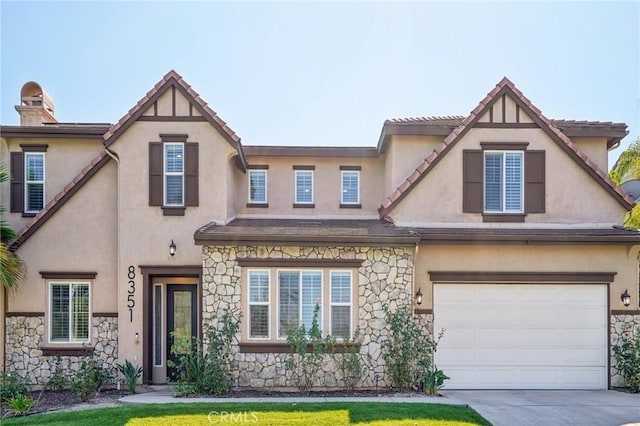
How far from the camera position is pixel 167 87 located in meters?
11.2

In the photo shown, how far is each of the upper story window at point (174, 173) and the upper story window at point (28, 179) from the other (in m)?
4.02

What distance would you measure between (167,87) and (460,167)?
783 cm

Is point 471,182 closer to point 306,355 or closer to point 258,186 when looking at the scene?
point 306,355

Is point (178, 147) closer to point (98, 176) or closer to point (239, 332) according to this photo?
point (98, 176)

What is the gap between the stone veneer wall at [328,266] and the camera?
33.6ft

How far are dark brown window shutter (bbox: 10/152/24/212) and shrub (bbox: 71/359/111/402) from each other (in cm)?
513

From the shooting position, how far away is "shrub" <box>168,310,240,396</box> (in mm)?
9742

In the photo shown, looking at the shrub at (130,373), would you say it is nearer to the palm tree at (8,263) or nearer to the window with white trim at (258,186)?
the palm tree at (8,263)

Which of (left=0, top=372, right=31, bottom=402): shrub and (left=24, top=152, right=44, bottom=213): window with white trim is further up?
(left=24, top=152, right=44, bottom=213): window with white trim

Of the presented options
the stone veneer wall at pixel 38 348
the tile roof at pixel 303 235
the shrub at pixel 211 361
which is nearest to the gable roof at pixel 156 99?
the tile roof at pixel 303 235

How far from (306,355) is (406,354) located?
228 centimetres

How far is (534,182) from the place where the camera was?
452 inches

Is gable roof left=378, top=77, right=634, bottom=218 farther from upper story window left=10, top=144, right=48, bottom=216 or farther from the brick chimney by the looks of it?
the brick chimney

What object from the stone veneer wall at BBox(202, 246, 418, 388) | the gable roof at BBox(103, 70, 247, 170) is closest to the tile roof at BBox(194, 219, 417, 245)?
the stone veneer wall at BBox(202, 246, 418, 388)
